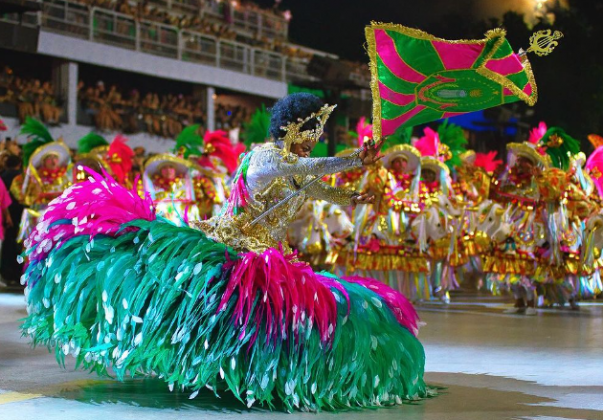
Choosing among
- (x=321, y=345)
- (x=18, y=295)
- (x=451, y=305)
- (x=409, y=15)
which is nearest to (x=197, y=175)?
(x=18, y=295)

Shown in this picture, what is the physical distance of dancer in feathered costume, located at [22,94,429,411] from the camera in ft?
14.8

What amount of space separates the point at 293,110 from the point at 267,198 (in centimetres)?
48

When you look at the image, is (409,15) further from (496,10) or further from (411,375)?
(411,375)

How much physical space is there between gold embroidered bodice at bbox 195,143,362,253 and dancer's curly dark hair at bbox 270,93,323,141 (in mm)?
219

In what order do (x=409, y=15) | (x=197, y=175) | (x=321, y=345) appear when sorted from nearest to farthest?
1. (x=321, y=345)
2. (x=197, y=175)
3. (x=409, y=15)

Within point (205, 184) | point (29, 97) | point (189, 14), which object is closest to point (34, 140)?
point (205, 184)

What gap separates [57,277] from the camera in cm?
480

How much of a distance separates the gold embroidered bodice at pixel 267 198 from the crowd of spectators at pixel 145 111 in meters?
15.3

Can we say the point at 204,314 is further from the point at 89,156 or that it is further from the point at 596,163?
the point at 89,156

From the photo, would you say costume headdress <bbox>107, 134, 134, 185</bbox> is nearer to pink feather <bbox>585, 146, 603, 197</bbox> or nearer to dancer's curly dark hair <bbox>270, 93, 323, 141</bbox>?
pink feather <bbox>585, 146, 603, 197</bbox>

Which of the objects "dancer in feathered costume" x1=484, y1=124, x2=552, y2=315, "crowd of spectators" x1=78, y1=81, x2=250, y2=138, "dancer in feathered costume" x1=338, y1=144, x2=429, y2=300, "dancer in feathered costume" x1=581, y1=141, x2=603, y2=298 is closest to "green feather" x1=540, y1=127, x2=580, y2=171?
"dancer in feathered costume" x1=484, y1=124, x2=552, y2=315

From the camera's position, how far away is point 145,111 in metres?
21.1

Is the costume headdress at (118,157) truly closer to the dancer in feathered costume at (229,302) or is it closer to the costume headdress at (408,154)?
the costume headdress at (408,154)

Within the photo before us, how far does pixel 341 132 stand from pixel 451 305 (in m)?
13.0
